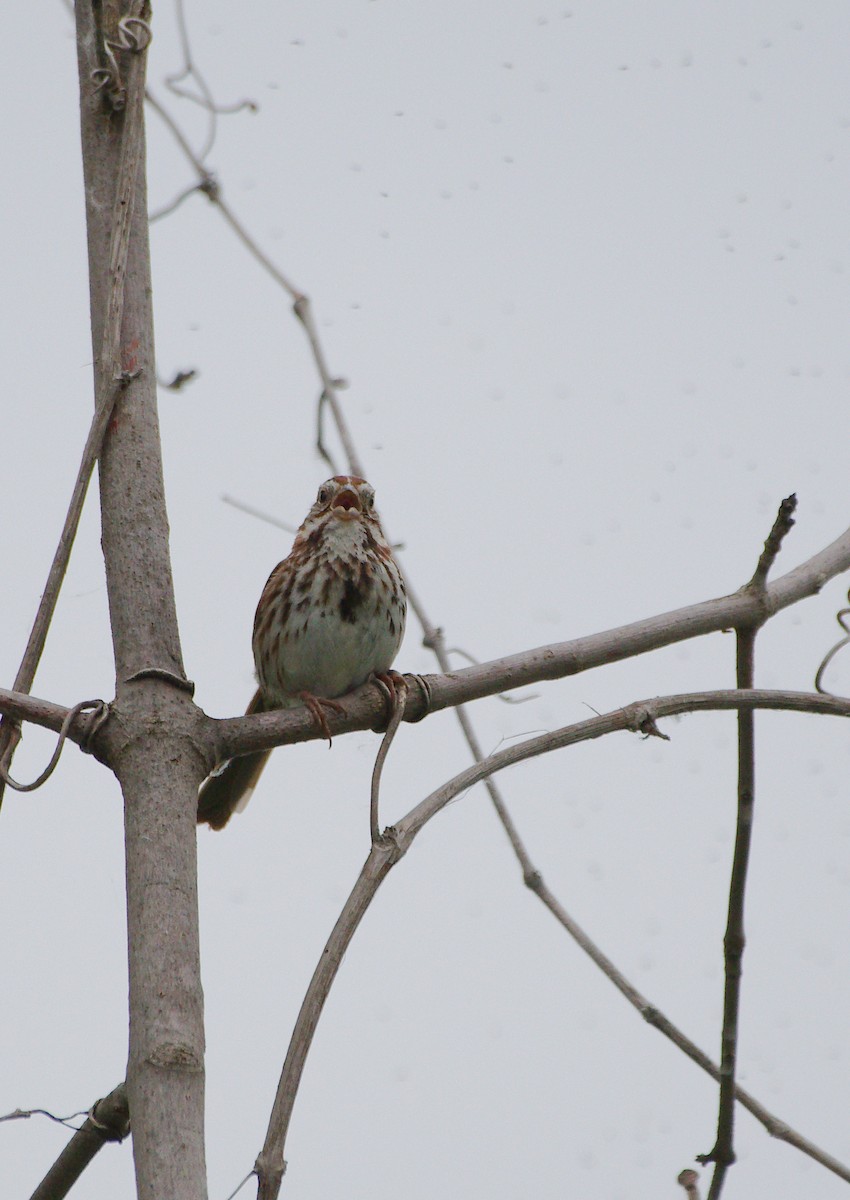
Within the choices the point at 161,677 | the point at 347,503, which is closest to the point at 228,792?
the point at 347,503

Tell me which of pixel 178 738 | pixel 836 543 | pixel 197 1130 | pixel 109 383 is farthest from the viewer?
pixel 836 543

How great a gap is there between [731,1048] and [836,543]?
0.89 m

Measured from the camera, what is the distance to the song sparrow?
11.1 ft

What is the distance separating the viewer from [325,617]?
11.3ft

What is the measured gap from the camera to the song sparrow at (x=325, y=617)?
3.39m

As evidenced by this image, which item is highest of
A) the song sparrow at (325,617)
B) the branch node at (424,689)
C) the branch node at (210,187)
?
the branch node at (210,187)

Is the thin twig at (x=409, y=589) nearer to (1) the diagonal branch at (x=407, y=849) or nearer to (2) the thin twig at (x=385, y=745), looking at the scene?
(1) the diagonal branch at (x=407, y=849)

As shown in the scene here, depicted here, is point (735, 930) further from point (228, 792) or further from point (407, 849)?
point (228, 792)

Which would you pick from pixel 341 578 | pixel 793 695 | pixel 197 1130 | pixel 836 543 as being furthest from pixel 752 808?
pixel 341 578

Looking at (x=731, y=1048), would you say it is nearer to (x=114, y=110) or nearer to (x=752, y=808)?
(x=752, y=808)

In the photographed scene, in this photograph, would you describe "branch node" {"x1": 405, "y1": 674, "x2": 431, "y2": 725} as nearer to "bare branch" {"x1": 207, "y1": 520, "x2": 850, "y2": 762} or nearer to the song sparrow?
"bare branch" {"x1": 207, "y1": 520, "x2": 850, "y2": 762}

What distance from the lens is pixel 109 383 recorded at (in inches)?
87.1

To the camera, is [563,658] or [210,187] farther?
[210,187]

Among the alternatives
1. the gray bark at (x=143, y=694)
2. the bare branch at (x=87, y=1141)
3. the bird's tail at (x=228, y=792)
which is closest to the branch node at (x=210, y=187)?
the gray bark at (x=143, y=694)
